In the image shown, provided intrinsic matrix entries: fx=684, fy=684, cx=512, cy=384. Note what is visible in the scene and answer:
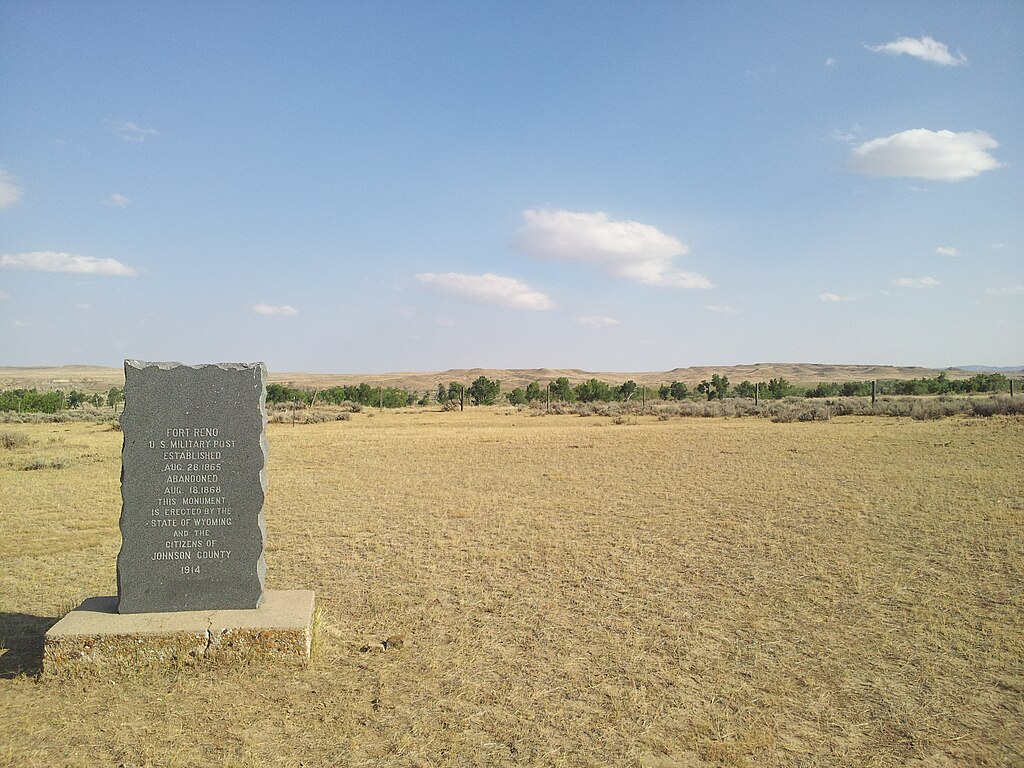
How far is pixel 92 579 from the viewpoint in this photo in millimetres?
6926

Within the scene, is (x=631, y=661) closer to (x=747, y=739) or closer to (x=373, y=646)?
(x=747, y=739)

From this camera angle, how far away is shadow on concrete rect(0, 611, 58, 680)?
4.71m

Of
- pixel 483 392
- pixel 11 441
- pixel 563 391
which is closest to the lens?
pixel 11 441

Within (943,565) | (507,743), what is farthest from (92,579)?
(943,565)

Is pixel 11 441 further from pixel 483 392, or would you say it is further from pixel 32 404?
pixel 483 392

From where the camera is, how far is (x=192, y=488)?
513 centimetres

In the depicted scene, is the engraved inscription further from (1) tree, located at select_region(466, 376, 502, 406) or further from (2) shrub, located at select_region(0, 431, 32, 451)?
(1) tree, located at select_region(466, 376, 502, 406)

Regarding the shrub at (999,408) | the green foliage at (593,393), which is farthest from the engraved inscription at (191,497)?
the green foliage at (593,393)

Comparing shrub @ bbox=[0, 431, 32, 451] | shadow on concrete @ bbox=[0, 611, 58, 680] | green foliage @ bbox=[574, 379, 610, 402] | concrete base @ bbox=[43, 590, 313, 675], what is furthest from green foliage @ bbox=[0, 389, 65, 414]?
concrete base @ bbox=[43, 590, 313, 675]

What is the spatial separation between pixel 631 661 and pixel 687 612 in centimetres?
121

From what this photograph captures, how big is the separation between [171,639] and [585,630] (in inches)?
119

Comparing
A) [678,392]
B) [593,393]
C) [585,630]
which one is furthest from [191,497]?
[678,392]

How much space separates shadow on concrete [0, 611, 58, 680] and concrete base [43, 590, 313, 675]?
33cm

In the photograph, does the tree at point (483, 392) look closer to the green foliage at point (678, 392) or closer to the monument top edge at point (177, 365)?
the green foliage at point (678, 392)
